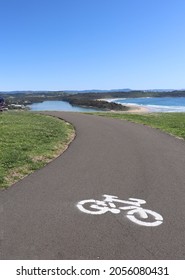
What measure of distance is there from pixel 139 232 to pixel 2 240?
2.45 metres

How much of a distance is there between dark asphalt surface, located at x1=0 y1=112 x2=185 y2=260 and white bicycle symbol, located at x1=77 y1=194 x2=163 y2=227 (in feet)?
0.48

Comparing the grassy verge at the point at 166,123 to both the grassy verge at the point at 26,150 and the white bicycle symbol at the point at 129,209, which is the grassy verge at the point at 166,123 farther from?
the white bicycle symbol at the point at 129,209

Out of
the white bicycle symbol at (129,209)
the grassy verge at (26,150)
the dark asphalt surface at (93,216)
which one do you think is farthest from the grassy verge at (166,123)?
the white bicycle symbol at (129,209)

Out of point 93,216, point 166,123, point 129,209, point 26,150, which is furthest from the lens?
point 166,123

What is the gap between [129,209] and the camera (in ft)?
26.7

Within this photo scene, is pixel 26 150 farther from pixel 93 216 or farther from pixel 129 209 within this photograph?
pixel 93 216

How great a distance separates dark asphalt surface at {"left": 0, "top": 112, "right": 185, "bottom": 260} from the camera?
6125mm

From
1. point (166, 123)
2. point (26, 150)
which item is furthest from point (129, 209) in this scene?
point (166, 123)

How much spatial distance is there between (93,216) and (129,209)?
906 millimetres

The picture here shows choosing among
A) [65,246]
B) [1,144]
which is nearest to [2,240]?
[65,246]

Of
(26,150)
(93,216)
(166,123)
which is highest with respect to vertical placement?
(166,123)

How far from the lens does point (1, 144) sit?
16.4 meters
